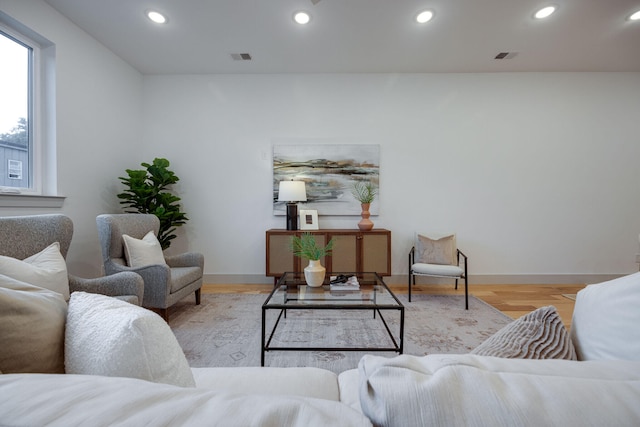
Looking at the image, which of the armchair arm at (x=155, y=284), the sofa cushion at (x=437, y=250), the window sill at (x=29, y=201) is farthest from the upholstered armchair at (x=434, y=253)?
the window sill at (x=29, y=201)

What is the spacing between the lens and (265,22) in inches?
118

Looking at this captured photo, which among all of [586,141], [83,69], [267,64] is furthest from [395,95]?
[83,69]

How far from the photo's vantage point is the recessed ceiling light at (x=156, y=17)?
9.38 ft

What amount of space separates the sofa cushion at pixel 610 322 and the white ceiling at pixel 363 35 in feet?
9.40

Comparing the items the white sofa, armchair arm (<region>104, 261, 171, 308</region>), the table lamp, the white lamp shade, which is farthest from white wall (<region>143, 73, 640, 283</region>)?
the white sofa

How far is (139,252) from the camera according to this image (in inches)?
109

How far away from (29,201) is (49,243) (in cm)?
105

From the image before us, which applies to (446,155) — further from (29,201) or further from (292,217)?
(29,201)

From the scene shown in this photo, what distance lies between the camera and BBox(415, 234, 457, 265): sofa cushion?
365 cm

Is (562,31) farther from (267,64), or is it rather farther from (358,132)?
(267,64)

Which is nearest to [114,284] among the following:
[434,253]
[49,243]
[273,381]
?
[49,243]

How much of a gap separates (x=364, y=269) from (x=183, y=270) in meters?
2.10

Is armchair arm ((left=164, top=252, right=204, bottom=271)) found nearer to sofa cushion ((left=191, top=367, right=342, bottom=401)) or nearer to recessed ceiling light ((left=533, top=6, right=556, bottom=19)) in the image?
sofa cushion ((left=191, top=367, right=342, bottom=401))

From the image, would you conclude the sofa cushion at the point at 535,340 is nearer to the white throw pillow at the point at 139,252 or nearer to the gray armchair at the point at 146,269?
the gray armchair at the point at 146,269
